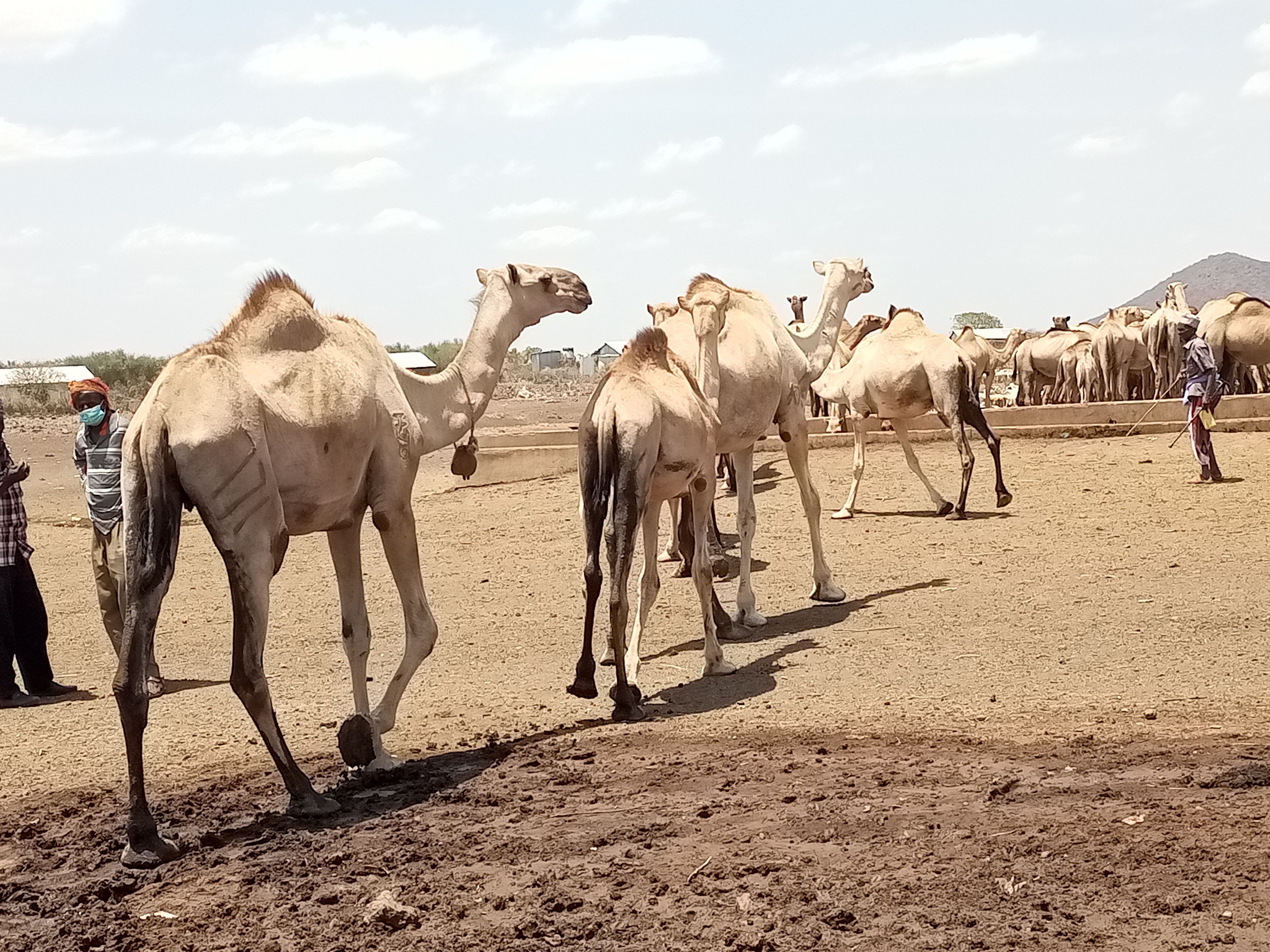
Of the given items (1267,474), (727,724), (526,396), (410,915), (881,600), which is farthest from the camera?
(526,396)

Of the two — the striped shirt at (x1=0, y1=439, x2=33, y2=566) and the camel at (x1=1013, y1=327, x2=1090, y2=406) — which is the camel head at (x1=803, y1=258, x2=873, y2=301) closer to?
the striped shirt at (x1=0, y1=439, x2=33, y2=566)

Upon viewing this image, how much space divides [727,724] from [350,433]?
2707 mm

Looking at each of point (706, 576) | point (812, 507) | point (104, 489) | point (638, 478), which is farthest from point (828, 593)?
point (104, 489)

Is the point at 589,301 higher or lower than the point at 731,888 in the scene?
higher

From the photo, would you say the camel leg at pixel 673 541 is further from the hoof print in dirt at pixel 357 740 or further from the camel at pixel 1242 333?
the camel at pixel 1242 333

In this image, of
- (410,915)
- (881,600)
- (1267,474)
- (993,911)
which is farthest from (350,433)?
(1267,474)

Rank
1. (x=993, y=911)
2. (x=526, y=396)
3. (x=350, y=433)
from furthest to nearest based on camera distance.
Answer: (x=526, y=396) < (x=350, y=433) < (x=993, y=911)

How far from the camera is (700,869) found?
5461mm

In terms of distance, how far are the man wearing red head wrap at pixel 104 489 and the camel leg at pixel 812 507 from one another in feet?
17.4

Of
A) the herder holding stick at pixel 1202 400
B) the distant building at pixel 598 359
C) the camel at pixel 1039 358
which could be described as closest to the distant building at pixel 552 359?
the distant building at pixel 598 359

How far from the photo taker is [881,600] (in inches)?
472

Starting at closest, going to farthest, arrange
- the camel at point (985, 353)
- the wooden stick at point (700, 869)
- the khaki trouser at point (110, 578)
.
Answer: the wooden stick at point (700, 869), the khaki trouser at point (110, 578), the camel at point (985, 353)

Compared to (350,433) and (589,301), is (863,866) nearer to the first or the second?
(350,433)

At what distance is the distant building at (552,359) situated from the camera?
103m
